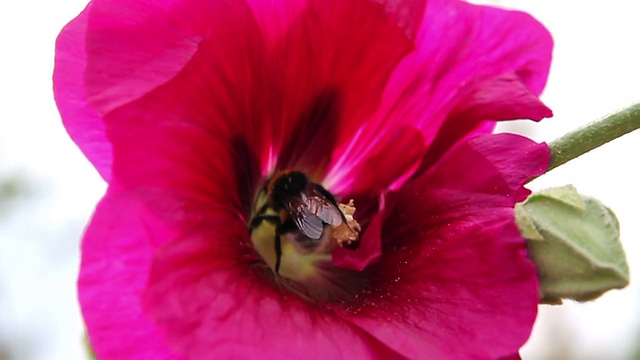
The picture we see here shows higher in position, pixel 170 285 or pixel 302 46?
pixel 302 46

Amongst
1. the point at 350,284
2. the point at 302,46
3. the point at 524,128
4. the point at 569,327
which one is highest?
the point at 302,46

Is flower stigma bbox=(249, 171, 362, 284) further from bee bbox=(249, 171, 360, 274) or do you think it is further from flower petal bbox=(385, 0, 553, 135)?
flower petal bbox=(385, 0, 553, 135)

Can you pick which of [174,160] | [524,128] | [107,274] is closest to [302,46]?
[174,160]

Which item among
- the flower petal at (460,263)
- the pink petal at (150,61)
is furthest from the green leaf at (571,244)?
the pink petal at (150,61)

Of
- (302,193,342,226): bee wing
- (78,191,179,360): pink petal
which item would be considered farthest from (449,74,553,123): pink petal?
(78,191,179,360): pink petal

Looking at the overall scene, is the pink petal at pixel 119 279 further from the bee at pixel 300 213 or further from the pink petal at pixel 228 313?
the bee at pixel 300 213

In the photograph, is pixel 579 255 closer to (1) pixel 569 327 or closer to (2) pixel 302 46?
(2) pixel 302 46

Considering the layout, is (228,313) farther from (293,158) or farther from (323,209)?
(293,158)
